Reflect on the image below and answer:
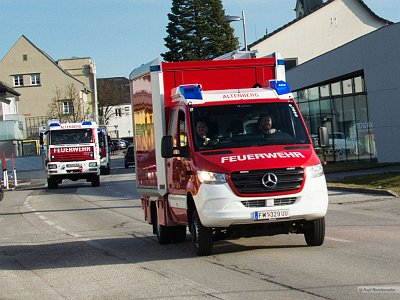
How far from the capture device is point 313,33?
58719mm

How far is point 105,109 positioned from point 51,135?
8847 centimetres

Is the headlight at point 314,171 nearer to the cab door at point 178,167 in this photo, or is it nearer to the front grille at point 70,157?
the cab door at point 178,167

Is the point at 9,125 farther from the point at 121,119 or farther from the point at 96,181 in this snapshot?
the point at 121,119

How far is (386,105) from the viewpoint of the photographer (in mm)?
33844

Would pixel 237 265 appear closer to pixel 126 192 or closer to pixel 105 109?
pixel 126 192

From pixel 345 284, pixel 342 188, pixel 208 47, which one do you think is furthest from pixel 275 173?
pixel 208 47

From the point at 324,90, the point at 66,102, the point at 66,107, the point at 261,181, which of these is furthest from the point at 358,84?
the point at 66,102

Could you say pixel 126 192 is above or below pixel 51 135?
below

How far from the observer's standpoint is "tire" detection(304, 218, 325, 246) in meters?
11.5

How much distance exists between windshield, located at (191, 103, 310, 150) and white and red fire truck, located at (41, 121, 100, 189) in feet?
78.8

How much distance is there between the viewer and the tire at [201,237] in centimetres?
1126

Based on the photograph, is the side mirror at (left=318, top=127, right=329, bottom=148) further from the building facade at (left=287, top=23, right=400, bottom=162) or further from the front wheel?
the building facade at (left=287, top=23, right=400, bottom=162)

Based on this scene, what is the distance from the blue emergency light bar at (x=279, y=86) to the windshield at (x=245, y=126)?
28 centimetres

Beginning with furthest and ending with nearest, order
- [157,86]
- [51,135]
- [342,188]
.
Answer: [51,135], [342,188], [157,86]
